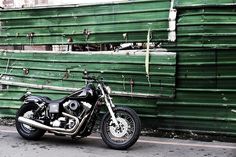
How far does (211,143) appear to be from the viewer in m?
7.07

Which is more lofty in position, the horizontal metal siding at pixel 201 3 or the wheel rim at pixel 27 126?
the horizontal metal siding at pixel 201 3

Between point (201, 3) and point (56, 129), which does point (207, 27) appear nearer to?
point (201, 3)

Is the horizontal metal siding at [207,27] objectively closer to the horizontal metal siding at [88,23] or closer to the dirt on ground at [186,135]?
the horizontal metal siding at [88,23]

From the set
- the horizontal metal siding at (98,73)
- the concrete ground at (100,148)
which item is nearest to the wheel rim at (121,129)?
the concrete ground at (100,148)

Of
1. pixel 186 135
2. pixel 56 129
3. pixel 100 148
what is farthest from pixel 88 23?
pixel 186 135

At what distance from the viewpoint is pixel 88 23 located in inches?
320

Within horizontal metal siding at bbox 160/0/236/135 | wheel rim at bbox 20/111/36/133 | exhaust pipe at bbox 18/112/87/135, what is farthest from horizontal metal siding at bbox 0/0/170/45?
exhaust pipe at bbox 18/112/87/135

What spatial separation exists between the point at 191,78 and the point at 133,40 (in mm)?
1300

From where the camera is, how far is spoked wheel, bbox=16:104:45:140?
7.23 metres

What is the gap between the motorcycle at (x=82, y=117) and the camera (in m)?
6.61

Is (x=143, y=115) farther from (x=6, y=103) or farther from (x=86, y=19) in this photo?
(x=6, y=103)

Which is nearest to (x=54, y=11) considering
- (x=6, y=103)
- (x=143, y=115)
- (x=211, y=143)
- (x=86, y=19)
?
(x=86, y=19)

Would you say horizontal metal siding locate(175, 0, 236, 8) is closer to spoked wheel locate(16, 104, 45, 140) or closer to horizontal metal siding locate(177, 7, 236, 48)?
horizontal metal siding locate(177, 7, 236, 48)

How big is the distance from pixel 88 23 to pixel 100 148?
2627 millimetres
